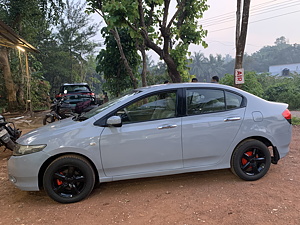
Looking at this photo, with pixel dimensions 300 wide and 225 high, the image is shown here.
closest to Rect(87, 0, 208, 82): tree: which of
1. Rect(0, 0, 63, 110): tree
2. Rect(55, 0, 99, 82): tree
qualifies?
Rect(0, 0, 63, 110): tree

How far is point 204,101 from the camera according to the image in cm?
358

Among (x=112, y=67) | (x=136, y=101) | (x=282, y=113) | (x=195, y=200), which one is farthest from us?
(x=112, y=67)

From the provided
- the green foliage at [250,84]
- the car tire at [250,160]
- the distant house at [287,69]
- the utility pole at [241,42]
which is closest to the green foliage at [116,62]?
the green foliage at [250,84]

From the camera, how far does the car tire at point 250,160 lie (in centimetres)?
355

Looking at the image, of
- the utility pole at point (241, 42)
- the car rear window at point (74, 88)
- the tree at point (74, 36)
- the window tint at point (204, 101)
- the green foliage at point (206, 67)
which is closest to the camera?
the window tint at point (204, 101)

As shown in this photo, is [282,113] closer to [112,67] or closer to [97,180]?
[97,180]

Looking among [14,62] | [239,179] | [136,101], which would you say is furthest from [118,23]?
[14,62]

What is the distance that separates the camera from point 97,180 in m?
3.51

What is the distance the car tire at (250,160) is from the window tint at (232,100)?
561 millimetres

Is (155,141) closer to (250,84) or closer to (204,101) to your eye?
(204,101)

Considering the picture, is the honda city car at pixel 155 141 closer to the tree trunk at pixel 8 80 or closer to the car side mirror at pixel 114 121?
the car side mirror at pixel 114 121

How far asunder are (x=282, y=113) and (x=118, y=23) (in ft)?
14.1

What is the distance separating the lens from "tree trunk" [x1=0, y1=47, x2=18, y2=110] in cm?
1413

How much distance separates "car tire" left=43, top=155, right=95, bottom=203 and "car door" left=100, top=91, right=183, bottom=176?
0.88 ft
